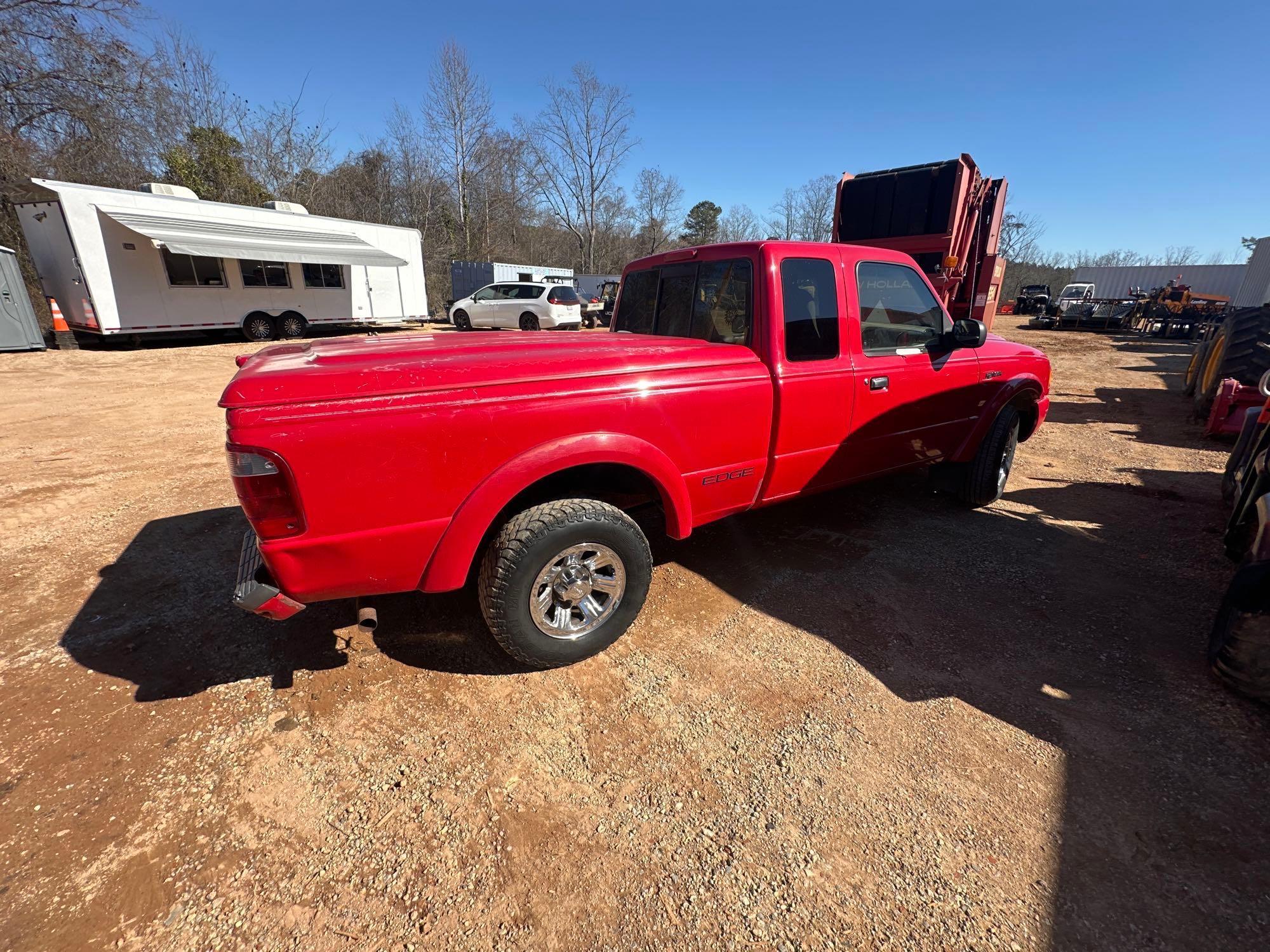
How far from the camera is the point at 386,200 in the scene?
34594 millimetres

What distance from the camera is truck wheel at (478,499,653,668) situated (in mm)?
2404

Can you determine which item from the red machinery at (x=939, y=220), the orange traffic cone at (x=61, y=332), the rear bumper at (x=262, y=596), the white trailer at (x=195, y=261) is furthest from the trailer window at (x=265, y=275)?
the rear bumper at (x=262, y=596)

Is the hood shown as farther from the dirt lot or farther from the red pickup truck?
the dirt lot

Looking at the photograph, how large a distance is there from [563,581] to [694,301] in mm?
1965

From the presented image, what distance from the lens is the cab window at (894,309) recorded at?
3.57 m

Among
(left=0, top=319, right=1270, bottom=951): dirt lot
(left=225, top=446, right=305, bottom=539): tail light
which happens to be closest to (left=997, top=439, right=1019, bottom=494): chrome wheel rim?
(left=0, top=319, right=1270, bottom=951): dirt lot

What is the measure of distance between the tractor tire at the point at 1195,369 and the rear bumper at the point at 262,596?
12.2 meters

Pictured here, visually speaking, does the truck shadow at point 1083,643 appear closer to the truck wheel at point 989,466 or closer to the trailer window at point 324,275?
the truck wheel at point 989,466

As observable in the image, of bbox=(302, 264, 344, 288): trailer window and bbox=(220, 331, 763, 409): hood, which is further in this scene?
bbox=(302, 264, 344, 288): trailer window

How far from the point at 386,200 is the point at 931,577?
3954 cm

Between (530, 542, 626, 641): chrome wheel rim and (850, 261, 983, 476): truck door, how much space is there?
1887mm

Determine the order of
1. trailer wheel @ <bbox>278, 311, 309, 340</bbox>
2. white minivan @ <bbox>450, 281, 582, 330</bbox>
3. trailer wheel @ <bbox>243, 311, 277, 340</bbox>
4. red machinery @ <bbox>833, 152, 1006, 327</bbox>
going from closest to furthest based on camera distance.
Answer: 1. red machinery @ <bbox>833, 152, 1006, 327</bbox>
2. trailer wheel @ <bbox>243, 311, 277, 340</bbox>
3. trailer wheel @ <bbox>278, 311, 309, 340</bbox>
4. white minivan @ <bbox>450, 281, 582, 330</bbox>

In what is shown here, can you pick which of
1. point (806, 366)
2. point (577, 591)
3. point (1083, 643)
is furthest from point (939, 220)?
point (577, 591)

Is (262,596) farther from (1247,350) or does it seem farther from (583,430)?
(1247,350)
